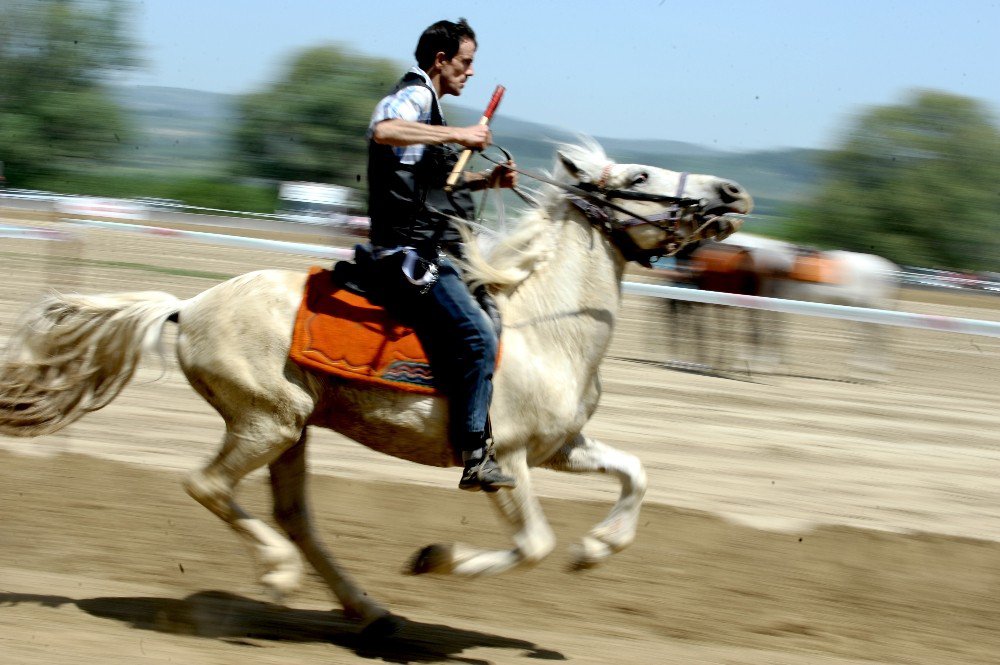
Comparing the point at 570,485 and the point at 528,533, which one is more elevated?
the point at 528,533

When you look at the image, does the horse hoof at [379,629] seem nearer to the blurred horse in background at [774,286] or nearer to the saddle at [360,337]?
the saddle at [360,337]

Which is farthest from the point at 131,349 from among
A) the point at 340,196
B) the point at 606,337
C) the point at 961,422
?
the point at 340,196

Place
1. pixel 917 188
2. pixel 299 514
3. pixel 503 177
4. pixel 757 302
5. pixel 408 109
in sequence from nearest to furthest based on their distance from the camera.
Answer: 1. pixel 408 109
2. pixel 503 177
3. pixel 299 514
4. pixel 757 302
5. pixel 917 188

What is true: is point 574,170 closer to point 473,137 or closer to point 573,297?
point 573,297

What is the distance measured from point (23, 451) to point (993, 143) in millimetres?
52879

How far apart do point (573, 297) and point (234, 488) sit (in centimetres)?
169

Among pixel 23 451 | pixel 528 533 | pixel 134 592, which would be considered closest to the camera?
pixel 528 533

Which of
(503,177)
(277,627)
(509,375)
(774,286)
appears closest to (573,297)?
(509,375)

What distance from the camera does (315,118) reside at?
195ft

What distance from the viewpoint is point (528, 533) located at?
191 inches

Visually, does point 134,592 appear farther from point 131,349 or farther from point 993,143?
point 993,143

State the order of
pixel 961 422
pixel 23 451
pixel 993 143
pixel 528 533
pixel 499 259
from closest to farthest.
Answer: pixel 528 533 < pixel 499 259 < pixel 23 451 < pixel 961 422 < pixel 993 143

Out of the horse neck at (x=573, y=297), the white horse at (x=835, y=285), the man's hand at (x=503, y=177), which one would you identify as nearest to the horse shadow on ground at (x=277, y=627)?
the horse neck at (x=573, y=297)

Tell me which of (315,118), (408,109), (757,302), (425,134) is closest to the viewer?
(425,134)
